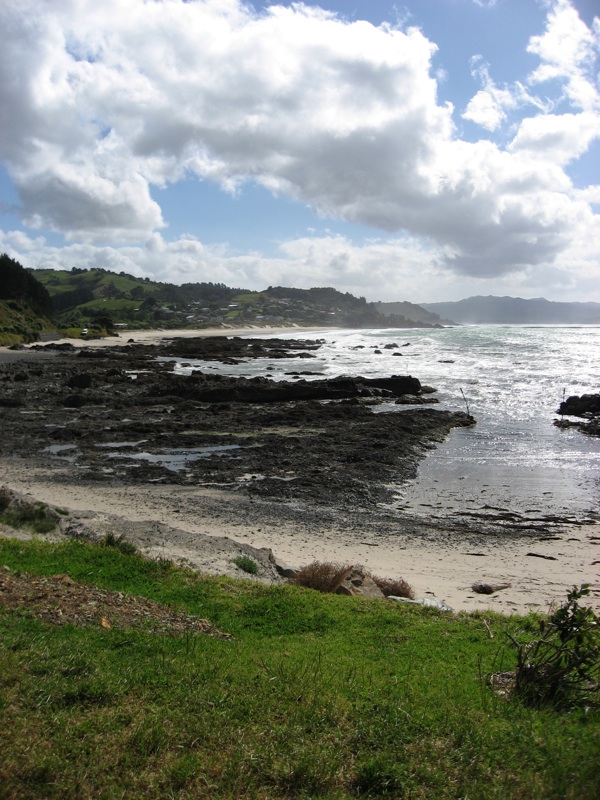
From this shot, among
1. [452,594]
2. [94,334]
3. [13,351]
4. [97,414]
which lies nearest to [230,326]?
[94,334]

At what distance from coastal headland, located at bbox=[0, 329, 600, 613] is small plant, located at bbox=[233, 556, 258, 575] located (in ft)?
0.71

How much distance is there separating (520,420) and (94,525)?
25248mm

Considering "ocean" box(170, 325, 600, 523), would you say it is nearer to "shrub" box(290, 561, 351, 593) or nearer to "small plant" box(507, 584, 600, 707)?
"shrub" box(290, 561, 351, 593)

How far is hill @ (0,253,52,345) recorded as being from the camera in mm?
84688

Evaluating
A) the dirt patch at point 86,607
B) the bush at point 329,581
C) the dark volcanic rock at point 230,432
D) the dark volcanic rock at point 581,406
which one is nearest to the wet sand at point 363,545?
the bush at point 329,581

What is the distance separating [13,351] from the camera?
68.1m

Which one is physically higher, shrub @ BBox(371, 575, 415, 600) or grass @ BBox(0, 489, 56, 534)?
grass @ BBox(0, 489, 56, 534)

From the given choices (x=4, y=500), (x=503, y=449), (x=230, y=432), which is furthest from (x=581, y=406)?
(x=4, y=500)

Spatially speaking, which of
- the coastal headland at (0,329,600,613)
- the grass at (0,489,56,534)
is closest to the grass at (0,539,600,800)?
the coastal headland at (0,329,600,613)

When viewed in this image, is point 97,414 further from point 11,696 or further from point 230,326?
point 230,326

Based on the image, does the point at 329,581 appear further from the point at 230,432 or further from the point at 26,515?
the point at 230,432

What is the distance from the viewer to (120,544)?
431 inches

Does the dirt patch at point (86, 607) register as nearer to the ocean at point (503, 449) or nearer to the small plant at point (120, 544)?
the small plant at point (120, 544)

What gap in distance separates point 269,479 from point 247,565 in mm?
8818
